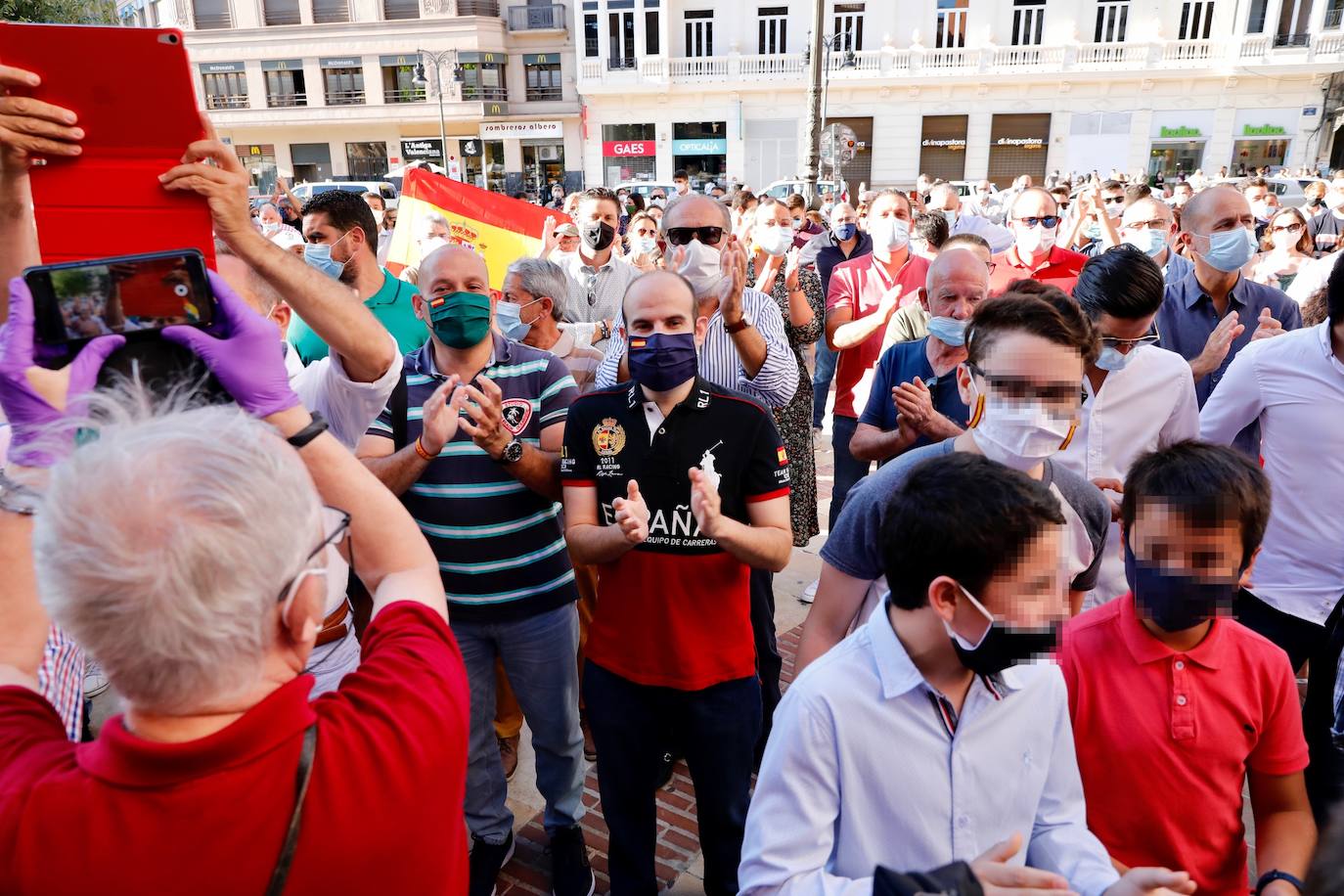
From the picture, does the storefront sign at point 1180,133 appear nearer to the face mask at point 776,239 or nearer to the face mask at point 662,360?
the face mask at point 776,239

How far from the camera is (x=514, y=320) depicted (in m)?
4.07

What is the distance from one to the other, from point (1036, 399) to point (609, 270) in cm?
412

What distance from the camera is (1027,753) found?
5.24 ft

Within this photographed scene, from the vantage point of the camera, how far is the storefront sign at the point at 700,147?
114 ft

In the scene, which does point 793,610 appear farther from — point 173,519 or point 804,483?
point 173,519

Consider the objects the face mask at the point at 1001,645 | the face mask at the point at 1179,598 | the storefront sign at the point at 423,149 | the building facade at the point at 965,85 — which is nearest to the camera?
the face mask at the point at 1001,645

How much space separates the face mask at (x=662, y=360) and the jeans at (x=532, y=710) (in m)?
0.90

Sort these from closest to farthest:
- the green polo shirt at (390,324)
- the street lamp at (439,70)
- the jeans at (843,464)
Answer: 1. the green polo shirt at (390,324)
2. the jeans at (843,464)
3. the street lamp at (439,70)

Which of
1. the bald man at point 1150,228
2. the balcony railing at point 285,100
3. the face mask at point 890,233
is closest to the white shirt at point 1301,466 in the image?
the bald man at point 1150,228

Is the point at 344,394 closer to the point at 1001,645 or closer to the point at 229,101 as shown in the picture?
the point at 1001,645

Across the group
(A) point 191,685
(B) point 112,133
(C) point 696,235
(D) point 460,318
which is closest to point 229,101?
(C) point 696,235

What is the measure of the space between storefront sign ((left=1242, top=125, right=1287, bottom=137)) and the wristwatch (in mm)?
38157

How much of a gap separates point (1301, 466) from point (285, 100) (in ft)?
140

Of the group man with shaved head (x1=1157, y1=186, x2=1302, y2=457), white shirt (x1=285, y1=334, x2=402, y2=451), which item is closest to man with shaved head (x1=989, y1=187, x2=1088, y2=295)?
man with shaved head (x1=1157, y1=186, x2=1302, y2=457)
